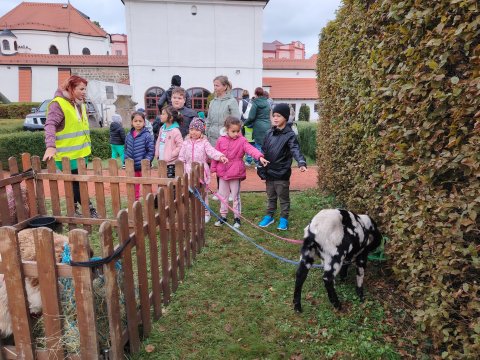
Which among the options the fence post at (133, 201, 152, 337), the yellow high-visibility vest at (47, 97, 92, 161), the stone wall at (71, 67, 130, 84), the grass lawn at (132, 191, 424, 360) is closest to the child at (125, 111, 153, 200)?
the yellow high-visibility vest at (47, 97, 92, 161)

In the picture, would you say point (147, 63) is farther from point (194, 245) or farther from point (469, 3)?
point (469, 3)

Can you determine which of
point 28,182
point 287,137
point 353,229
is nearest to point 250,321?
point 353,229

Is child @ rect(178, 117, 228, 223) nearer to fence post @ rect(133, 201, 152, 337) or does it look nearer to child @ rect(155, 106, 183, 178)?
child @ rect(155, 106, 183, 178)

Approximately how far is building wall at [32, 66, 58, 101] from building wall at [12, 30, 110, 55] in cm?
1645

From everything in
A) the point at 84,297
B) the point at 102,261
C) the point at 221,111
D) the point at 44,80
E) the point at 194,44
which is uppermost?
the point at 194,44

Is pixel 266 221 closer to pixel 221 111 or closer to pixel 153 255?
pixel 221 111

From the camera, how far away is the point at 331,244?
3.12 m

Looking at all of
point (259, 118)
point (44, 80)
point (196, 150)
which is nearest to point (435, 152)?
point (196, 150)

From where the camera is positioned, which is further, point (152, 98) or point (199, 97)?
point (199, 97)

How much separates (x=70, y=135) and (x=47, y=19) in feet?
169

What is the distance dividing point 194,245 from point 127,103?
17635 millimetres

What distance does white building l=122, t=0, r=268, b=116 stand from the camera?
2184cm

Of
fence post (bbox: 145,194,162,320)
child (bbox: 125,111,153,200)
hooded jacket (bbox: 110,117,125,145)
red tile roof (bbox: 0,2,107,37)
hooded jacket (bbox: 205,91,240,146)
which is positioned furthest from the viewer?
red tile roof (bbox: 0,2,107,37)

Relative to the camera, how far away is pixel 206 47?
22797mm
